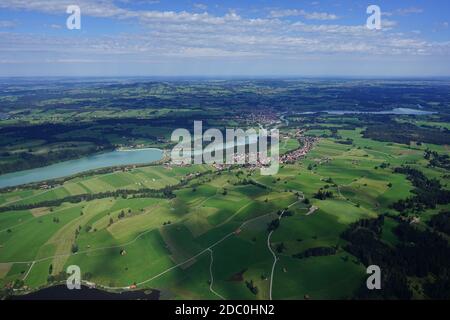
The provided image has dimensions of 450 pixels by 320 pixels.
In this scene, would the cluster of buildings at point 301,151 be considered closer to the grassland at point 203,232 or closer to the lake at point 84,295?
the grassland at point 203,232

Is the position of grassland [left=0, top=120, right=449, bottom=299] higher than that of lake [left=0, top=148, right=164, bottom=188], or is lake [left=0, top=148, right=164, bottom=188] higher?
lake [left=0, top=148, right=164, bottom=188]

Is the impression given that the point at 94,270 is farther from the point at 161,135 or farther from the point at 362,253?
the point at 161,135

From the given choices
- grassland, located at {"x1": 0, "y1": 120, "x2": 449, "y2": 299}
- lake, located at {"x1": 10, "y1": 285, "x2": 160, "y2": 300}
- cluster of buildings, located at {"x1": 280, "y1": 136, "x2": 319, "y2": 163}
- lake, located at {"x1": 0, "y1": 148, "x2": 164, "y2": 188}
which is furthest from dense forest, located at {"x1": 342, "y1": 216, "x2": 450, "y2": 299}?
lake, located at {"x1": 0, "y1": 148, "x2": 164, "y2": 188}

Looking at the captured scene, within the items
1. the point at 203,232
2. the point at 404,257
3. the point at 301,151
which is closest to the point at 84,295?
the point at 203,232

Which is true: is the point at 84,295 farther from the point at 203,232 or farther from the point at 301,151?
the point at 301,151

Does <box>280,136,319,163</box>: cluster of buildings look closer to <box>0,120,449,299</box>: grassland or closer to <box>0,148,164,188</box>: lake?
<box>0,120,449,299</box>: grassland

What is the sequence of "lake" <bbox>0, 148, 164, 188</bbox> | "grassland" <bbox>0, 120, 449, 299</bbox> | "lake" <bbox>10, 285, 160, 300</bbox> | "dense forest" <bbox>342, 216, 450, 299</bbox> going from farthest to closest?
"lake" <bbox>0, 148, 164, 188</bbox>, "grassland" <bbox>0, 120, 449, 299</bbox>, "lake" <bbox>10, 285, 160, 300</bbox>, "dense forest" <bbox>342, 216, 450, 299</bbox>

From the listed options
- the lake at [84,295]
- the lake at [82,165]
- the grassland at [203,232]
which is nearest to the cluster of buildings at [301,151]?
the grassland at [203,232]
